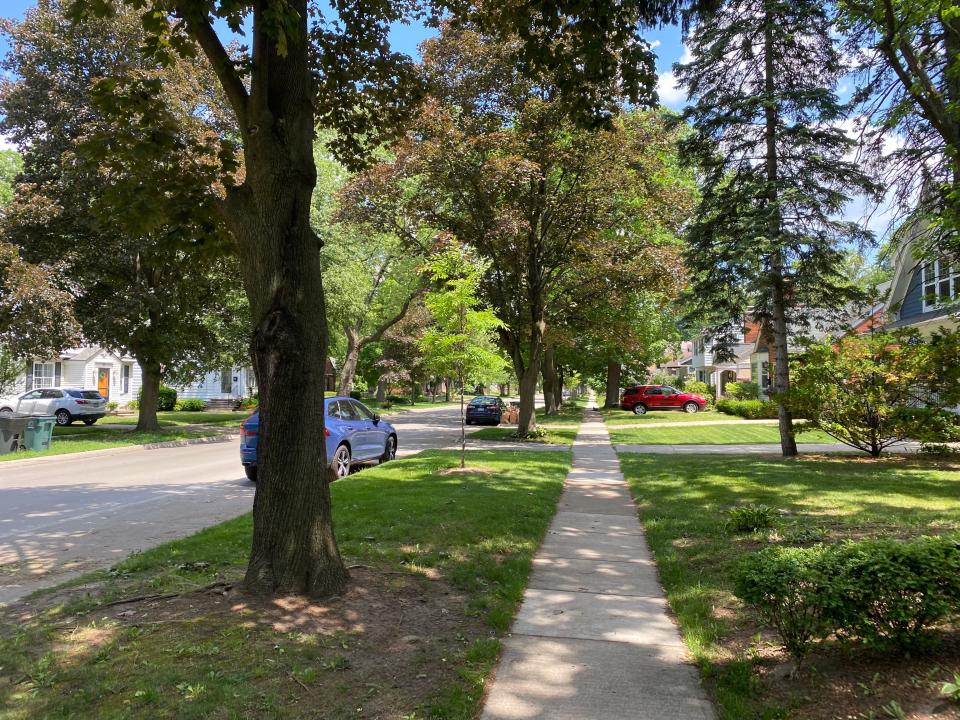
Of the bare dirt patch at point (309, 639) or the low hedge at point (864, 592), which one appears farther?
the bare dirt patch at point (309, 639)

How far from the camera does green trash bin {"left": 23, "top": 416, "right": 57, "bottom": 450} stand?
17.8 metres

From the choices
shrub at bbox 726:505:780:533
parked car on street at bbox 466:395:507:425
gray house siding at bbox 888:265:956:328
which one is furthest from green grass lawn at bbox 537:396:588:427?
shrub at bbox 726:505:780:533

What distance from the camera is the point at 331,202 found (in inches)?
1298

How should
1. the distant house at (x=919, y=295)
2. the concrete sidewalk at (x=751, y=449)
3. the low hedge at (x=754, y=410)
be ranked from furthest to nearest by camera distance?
the low hedge at (x=754, y=410)
the distant house at (x=919, y=295)
the concrete sidewalk at (x=751, y=449)

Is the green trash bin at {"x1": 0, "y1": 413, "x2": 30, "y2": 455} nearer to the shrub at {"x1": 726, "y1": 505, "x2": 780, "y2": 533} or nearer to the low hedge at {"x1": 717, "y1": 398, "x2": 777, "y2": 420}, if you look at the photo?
the shrub at {"x1": 726, "y1": 505, "x2": 780, "y2": 533}

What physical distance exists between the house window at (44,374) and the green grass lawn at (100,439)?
16.8 metres

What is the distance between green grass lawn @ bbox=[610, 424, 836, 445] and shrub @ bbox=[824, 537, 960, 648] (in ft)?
52.3

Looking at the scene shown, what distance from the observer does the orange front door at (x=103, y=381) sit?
1763 inches

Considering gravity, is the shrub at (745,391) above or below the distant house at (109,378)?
below

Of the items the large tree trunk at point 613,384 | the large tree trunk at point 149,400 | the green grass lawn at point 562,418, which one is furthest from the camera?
the large tree trunk at point 613,384

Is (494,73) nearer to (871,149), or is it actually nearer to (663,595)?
(871,149)

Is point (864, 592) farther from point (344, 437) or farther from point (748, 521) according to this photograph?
point (344, 437)

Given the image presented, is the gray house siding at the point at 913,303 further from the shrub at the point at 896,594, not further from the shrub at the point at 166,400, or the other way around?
the shrub at the point at 166,400

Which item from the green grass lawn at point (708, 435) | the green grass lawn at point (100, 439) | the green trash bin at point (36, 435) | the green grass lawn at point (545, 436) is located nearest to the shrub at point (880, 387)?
the green grass lawn at point (708, 435)
